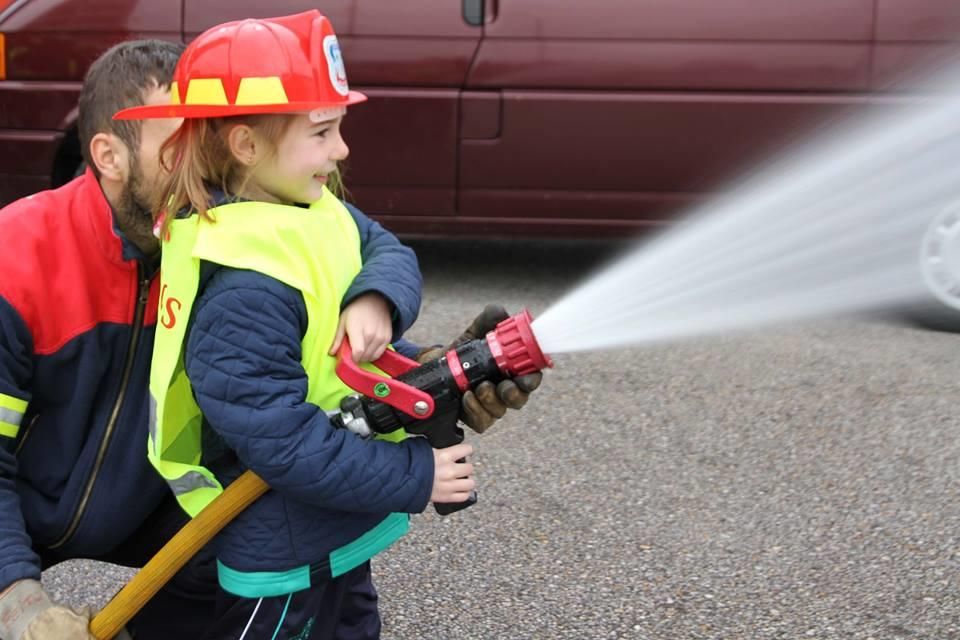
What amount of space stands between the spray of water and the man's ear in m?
1.01

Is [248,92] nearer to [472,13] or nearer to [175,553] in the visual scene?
[175,553]

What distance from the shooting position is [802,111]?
5.42 metres

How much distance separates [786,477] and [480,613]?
1.24 meters

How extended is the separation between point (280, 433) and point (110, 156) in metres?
0.65

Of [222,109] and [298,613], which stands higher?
[222,109]

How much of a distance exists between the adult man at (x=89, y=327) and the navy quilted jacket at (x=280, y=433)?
0.15 meters

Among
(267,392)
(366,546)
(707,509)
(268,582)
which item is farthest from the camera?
(707,509)

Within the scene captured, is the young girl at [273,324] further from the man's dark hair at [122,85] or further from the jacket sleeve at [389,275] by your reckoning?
the man's dark hair at [122,85]

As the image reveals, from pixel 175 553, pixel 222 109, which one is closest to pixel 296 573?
pixel 175 553

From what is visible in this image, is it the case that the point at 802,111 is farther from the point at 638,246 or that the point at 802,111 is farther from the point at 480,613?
the point at 480,613

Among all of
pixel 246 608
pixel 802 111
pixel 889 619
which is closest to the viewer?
pixel 246 608

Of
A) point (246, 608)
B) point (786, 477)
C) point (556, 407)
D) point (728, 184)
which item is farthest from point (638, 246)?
point (246, 608)

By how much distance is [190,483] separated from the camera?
6.81 ft

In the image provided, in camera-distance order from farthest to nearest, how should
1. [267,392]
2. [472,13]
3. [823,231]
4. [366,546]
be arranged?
[472,13]
[823,231]
[366,546]
[267,392]
